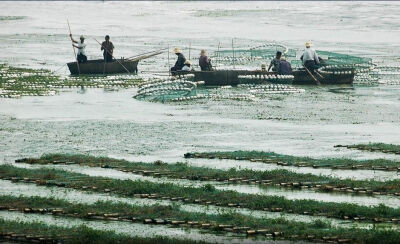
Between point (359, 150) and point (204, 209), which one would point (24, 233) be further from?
point (359, 150)

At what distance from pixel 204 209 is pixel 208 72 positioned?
65.0 feet

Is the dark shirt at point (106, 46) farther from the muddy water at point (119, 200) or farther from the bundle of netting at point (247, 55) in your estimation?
the muddy water at point (119, 200)

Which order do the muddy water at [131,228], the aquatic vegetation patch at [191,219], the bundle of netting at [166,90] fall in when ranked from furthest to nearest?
the bundle of netting at [166,90] → the muddy water at [131,228] → the aquatic vegetation patch at [191,219]

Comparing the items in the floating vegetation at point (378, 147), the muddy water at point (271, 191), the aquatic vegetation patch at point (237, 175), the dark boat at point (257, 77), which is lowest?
the muddy water at point (271, 191)

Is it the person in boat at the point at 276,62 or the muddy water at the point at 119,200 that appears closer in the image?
the muddy water at the point at 119,200

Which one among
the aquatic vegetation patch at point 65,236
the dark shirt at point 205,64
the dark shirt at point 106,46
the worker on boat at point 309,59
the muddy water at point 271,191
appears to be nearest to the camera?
the aquatic vegetation patch at point 65,236

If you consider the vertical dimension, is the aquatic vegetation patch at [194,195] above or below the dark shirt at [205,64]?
below

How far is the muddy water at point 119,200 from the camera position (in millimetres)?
17250

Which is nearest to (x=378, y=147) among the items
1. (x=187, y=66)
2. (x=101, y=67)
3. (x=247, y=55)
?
(x=187, y=66)

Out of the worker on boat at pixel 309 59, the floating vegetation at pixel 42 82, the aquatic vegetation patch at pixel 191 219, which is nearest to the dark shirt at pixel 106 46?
the floating vegetation at pixel 42 82

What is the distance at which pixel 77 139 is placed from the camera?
86.3 feet

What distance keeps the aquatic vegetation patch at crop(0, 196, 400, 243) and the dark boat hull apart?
22914 millimetres

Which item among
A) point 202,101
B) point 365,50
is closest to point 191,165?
point 202,101

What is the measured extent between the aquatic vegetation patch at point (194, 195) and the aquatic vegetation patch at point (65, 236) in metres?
2.84
